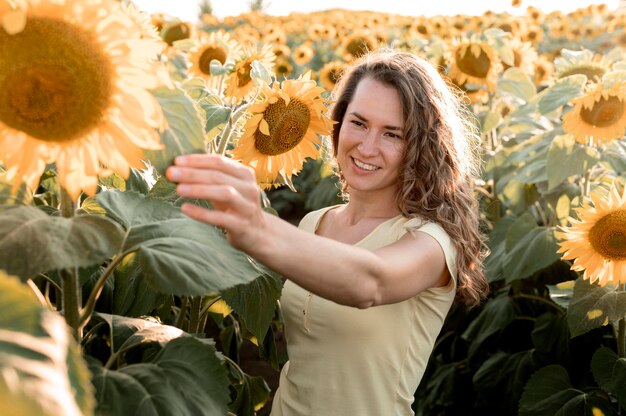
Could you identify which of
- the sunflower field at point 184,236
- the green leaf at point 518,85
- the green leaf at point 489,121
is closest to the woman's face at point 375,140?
the sunflower field at point 184,236

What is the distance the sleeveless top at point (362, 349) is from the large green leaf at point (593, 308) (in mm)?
587

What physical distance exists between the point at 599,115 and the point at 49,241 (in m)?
2.34

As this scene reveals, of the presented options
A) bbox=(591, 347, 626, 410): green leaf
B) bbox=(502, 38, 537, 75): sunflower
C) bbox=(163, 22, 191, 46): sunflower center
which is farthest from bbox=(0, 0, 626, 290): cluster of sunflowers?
bbox=(163, 22, 191, 46): sunflower center

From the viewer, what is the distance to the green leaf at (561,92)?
3.02m

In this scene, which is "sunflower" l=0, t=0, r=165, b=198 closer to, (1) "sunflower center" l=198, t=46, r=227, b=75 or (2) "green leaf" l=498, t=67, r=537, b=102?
(1) "sunflower center" l=198, t=46, r=227, b=75

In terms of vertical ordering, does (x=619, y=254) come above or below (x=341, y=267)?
below

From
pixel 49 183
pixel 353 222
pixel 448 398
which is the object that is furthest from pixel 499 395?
pixel 49 183

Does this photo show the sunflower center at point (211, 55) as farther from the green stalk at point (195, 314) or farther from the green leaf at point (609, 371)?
the green leaf at point (609, 371)

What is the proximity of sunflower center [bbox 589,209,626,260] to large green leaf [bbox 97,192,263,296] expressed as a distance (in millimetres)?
1375

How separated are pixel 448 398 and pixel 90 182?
267 cm

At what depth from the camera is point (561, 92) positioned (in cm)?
304

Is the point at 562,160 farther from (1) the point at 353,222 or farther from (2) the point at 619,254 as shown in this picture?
(1) the point at 353,222

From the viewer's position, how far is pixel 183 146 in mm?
1027

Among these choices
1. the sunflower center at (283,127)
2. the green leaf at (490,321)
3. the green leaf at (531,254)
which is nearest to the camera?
the sunflower center at (283,127)
